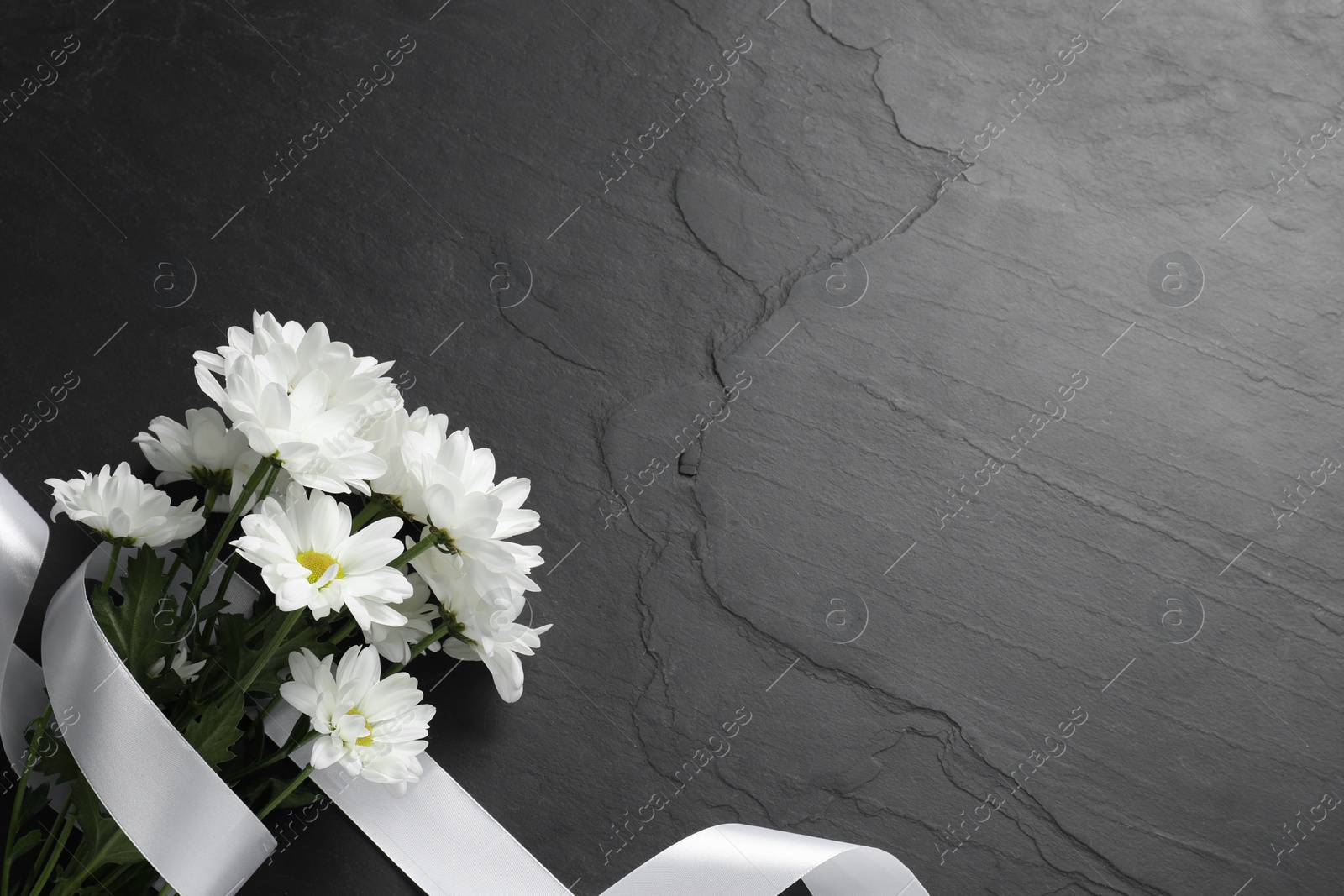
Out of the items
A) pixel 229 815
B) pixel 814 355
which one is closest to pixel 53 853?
pixel 229 815

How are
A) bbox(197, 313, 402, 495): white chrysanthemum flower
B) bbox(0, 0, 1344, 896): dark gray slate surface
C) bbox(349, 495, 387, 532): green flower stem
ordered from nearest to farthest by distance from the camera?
bbox(197, 313, 402, 495): white chrysanthemum flower
bbox(349, 495, 387, 532): green flower stem
bbox(0, 0, 1344, 896): dark gray slate surface

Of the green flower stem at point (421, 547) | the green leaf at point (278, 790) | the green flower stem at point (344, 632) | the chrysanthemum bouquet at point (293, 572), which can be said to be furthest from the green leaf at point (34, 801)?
the green flower stem at point (421, 547)

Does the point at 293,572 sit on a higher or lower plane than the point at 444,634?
higher

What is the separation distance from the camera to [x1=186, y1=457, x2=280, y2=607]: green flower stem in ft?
2.46

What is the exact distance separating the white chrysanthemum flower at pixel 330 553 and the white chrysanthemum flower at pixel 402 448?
6 cm

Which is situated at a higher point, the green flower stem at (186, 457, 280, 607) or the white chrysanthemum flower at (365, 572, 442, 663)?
the green flower stem at (186, 457, 280, 607)

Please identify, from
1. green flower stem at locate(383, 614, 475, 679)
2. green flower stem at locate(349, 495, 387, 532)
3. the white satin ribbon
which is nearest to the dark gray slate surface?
the white satin ribbon

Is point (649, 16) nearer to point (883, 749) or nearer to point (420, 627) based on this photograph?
point (420, 627)

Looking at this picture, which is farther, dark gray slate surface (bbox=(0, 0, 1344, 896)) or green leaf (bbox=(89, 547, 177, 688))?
dark gray slate surface (bbox=(0, 0, 1344, 896))

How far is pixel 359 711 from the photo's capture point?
84 cm

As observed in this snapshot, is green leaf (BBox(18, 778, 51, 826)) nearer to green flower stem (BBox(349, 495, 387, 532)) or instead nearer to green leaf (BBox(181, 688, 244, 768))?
green leaf (BBox(181, 688, 244, 768))

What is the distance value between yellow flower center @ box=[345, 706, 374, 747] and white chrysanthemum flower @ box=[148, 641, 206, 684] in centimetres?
14

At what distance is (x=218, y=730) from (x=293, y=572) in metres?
0.20

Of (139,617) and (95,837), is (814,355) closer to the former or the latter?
(139,617)
